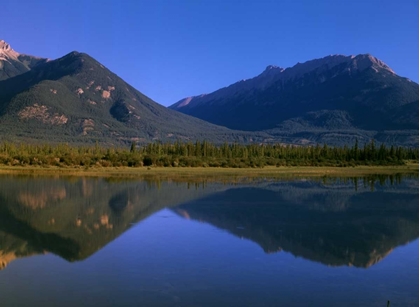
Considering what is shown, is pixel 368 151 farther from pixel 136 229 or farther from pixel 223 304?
pixel 223 304

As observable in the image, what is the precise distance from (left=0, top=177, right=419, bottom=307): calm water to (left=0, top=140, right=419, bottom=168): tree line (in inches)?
1594

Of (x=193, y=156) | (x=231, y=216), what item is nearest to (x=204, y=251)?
(x=231, y=216)

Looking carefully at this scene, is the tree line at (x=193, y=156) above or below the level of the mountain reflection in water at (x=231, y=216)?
above

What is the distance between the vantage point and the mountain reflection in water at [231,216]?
18.5m

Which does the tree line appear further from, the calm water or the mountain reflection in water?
the calm water

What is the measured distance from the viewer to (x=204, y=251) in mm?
17734

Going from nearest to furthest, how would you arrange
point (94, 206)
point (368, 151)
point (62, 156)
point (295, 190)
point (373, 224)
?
point (373, 224)
point (94, 206)
point (295, 190)
point (62, 156)
point (368, 151)

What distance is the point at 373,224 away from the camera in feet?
78.9

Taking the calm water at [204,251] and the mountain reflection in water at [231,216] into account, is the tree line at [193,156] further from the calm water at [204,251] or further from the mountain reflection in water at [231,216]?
the calm water at [204,251]

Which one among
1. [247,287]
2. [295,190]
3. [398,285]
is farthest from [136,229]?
[295,190]

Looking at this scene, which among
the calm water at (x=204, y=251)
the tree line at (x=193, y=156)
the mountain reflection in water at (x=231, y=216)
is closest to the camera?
the calm water at (x=204, y=251)

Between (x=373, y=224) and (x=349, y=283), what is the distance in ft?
34.9

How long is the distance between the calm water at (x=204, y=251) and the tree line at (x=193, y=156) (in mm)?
40479

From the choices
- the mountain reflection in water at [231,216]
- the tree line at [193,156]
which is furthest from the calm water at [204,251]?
the tree line at [193,156]
